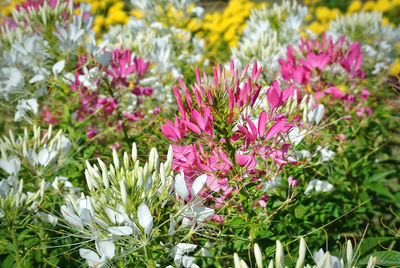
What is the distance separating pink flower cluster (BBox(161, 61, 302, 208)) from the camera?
3.41ft

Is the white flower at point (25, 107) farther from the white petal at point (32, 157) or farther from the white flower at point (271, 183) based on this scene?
the white flower at point (271, 183)

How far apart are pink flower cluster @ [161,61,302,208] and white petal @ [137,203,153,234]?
0.71 feet

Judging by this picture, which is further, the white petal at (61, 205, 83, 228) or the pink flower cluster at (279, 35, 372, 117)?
the pink flower cluster at (279, 35, 372, 117)

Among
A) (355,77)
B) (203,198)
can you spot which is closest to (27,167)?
(203,198)

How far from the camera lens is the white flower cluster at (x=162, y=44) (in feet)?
8.11

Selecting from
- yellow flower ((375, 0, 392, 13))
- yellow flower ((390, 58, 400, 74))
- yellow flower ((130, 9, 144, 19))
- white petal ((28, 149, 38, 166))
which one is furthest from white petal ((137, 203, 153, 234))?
yellow flower ((375, 0, 392, 13))

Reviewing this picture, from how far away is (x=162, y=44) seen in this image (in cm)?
248

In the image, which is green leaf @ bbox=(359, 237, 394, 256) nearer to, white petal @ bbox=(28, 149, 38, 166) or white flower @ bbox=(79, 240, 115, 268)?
white flower @ bbox=(79, 240, 115, 268)

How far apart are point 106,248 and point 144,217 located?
15 cm

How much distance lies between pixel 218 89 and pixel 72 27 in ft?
4.10

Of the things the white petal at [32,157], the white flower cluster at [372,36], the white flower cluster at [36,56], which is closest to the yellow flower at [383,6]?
the white flower cluster at [372,36]

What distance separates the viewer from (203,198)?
43.8 inches

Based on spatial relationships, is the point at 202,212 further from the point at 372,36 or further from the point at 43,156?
the point at 372,36

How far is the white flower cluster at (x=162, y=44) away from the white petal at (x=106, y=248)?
4.83ft
